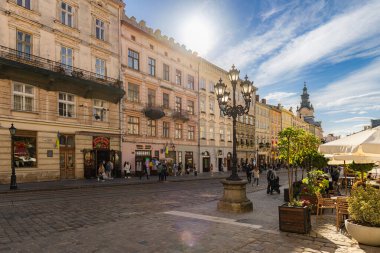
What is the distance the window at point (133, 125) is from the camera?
96.1 ft

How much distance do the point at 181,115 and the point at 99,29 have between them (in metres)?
13.6

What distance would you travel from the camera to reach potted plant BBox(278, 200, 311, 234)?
7.33 metres

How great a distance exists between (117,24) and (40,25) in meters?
8.41

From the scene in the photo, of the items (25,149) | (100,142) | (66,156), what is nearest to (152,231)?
(25,149)

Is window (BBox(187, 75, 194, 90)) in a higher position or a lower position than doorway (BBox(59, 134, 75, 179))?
higher

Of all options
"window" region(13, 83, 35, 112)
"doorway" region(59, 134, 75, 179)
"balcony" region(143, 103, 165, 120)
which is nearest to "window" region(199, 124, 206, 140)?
"balcony" region(143, 103, 165, 120)

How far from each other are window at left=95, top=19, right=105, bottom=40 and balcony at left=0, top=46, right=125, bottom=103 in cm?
390

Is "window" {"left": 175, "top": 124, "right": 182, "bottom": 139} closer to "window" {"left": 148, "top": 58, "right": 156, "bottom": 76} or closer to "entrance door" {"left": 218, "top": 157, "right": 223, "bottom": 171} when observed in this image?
"window" {"left": 148, "top": 58, "right": 156, "bottom": 76}

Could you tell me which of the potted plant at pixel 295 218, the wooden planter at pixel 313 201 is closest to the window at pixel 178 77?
the wooden planter at pixel 313 201

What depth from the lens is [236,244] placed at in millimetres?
6457

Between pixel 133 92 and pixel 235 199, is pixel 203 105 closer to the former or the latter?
pixel 133 92

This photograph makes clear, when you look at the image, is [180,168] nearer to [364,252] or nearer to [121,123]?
[121,123]

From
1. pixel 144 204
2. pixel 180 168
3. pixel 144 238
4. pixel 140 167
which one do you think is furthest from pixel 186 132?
pixel 144 238

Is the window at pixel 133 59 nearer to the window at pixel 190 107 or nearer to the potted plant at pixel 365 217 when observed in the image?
the window at pixel 190 107
